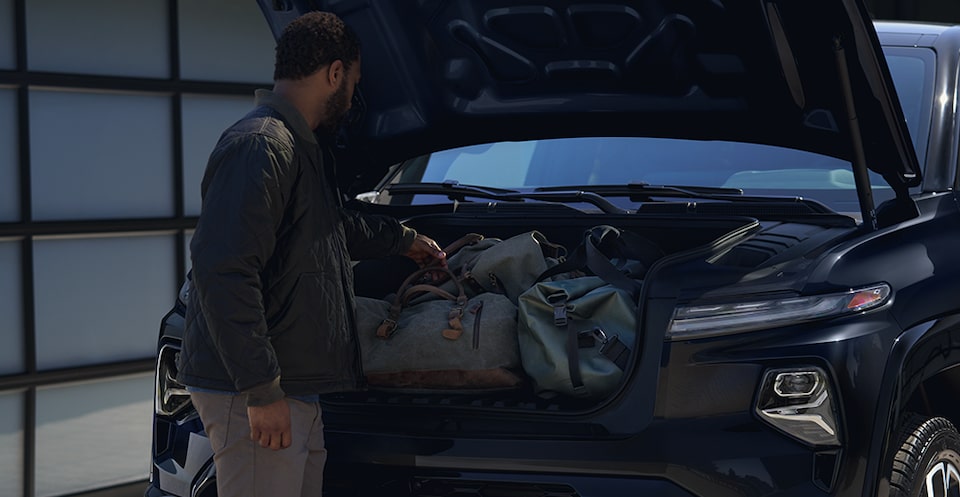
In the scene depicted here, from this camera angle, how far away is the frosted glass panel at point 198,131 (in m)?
6.78

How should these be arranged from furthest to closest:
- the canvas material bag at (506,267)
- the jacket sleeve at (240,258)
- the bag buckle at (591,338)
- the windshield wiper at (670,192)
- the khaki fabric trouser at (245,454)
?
1. the windshield wiper at (670,192)
2. the canvas material bag at (506,267)
3. the bag buckle at (591,338)
4. the khaki fabric trouser at (245,454)
5. the jacket sleeve at (240,258)

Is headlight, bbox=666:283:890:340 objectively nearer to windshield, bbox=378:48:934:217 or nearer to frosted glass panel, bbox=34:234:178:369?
windshield, bbox=378:48:934:217

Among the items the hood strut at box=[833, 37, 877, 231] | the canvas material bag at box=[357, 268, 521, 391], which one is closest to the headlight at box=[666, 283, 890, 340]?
the hood strut at box=[833, 37, 877, 231]

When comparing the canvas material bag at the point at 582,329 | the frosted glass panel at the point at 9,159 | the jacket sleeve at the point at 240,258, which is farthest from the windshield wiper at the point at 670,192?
the frosted glass panel at the point at 9,159

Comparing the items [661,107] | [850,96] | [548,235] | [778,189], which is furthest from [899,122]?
[548,235]

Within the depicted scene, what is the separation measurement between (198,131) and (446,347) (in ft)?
12.4

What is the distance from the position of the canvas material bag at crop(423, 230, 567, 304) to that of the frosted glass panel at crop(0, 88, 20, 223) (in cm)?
297

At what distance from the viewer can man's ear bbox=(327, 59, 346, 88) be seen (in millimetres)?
3166

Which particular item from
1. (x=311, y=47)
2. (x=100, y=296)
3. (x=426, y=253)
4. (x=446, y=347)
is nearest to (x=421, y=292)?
(x=426, y=253)

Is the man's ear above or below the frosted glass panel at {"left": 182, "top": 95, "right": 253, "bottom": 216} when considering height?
below

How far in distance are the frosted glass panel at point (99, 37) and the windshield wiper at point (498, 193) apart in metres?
2.36

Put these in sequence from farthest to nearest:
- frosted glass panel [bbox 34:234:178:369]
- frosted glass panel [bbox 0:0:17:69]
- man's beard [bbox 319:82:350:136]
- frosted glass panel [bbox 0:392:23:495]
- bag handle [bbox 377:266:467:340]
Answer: frosted glass panel [bbox 34:234:178:369], frosted glass panel [bbox 0:392:23:495], frosted glass panel [bbox 0:0:17:69], bag handle [bbox 377:266:467:340], man's beard [bbox 319:82:350:136]

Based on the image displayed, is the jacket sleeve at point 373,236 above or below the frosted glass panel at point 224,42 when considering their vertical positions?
Answer: below

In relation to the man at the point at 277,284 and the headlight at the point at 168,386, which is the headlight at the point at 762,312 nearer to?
the man at the point at 277,284
